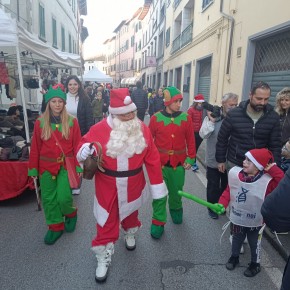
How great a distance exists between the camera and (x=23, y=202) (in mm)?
4758

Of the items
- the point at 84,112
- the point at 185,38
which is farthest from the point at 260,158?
the point at 185,38

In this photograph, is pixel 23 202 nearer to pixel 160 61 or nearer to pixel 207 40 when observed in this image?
pixel 207 40

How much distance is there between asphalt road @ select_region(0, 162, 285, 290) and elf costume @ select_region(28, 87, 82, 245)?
0.34 metres

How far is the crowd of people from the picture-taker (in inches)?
109

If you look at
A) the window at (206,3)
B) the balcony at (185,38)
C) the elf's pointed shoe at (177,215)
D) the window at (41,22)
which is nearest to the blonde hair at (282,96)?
the elf's pointed shoe at (177,215)

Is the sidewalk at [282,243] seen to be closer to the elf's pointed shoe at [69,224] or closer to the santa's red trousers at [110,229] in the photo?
the santa's red trousers at [110,229]

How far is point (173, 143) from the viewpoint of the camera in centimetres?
378

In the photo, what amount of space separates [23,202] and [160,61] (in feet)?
79.4

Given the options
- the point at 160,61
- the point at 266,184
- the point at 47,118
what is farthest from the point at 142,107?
the point at 160,61

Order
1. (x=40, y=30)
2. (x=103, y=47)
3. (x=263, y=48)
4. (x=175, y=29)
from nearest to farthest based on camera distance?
(x=263, y=48) → (x=40, y=30) → (x=175, y=29) → (x=103, y=47)

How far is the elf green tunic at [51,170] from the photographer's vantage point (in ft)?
11.3

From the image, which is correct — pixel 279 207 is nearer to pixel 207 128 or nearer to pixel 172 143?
pixel 172 143

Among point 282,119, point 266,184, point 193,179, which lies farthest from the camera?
point 193,179

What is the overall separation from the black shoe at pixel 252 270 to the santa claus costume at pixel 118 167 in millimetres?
1154
